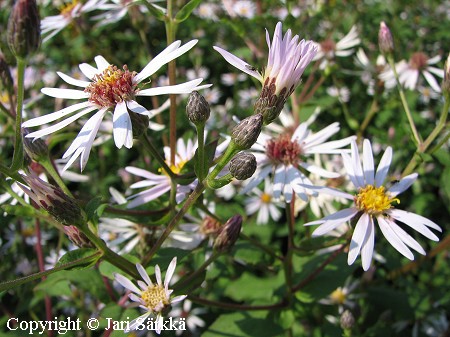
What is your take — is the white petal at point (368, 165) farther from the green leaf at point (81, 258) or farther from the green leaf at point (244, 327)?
the green leaf at point (81, 258)

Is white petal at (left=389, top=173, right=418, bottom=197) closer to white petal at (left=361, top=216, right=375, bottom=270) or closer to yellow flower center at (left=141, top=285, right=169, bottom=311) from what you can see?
white petal at (left=361, top=216, right=375, bottom=270)

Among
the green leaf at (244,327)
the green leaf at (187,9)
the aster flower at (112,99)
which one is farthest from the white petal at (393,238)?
the green leaf at (187,9)

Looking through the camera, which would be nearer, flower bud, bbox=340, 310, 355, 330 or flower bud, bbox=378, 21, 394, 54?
flower bud, bbox=340, 310, 355, 330

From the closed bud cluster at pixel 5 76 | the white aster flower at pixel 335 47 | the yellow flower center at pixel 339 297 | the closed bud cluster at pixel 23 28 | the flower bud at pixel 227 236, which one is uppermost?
the white aster flower at pixel 335 47

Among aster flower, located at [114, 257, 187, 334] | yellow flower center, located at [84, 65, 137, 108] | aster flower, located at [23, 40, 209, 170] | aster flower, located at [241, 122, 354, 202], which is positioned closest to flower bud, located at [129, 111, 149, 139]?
aster flower, located at [23, 40, 209, 170]

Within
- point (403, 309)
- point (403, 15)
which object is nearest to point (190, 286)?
point (403, 309)

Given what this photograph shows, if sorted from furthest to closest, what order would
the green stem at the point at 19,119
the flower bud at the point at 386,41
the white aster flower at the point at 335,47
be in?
the white aster flower at the point at 335,47, the flower bud at the point at 386,41, the green stem at the point at 19,119

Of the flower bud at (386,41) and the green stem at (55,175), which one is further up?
the flower bud at (386,41)

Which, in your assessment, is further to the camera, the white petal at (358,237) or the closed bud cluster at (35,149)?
the closed bud cluster at (35,149)

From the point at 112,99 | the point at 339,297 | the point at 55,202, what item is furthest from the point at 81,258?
the point at 339,297
